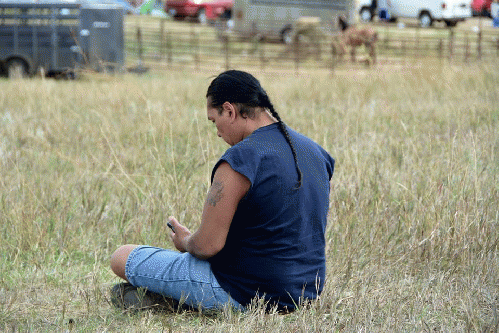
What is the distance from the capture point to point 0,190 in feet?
15.9

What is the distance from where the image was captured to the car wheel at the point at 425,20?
88.2 feet

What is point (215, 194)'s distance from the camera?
297cm

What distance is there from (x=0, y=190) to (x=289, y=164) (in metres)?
2.53

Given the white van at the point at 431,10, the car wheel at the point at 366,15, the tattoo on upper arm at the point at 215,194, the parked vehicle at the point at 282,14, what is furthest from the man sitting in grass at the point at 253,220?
the car wheel at the point at 366,15

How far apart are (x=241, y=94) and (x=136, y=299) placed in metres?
1.05

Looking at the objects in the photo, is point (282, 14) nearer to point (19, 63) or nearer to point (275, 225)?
point (19, 63)

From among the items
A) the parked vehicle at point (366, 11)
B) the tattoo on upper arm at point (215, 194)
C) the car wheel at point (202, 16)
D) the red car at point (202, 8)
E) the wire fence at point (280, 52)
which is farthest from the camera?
the car wheel at point (202, 16)

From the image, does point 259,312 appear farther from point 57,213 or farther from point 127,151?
point 127,151

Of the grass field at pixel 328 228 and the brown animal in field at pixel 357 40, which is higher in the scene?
the brown animal in field at pixel 357 40

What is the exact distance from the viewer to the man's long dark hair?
120 inches

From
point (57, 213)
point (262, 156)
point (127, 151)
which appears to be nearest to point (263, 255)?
point (262, 156)

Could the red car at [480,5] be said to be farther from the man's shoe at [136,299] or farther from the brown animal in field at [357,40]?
the man's shoe at [136,299]

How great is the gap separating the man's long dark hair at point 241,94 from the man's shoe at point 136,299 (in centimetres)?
86

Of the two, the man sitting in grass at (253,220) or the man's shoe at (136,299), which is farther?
the man's shoe at (136,299)
